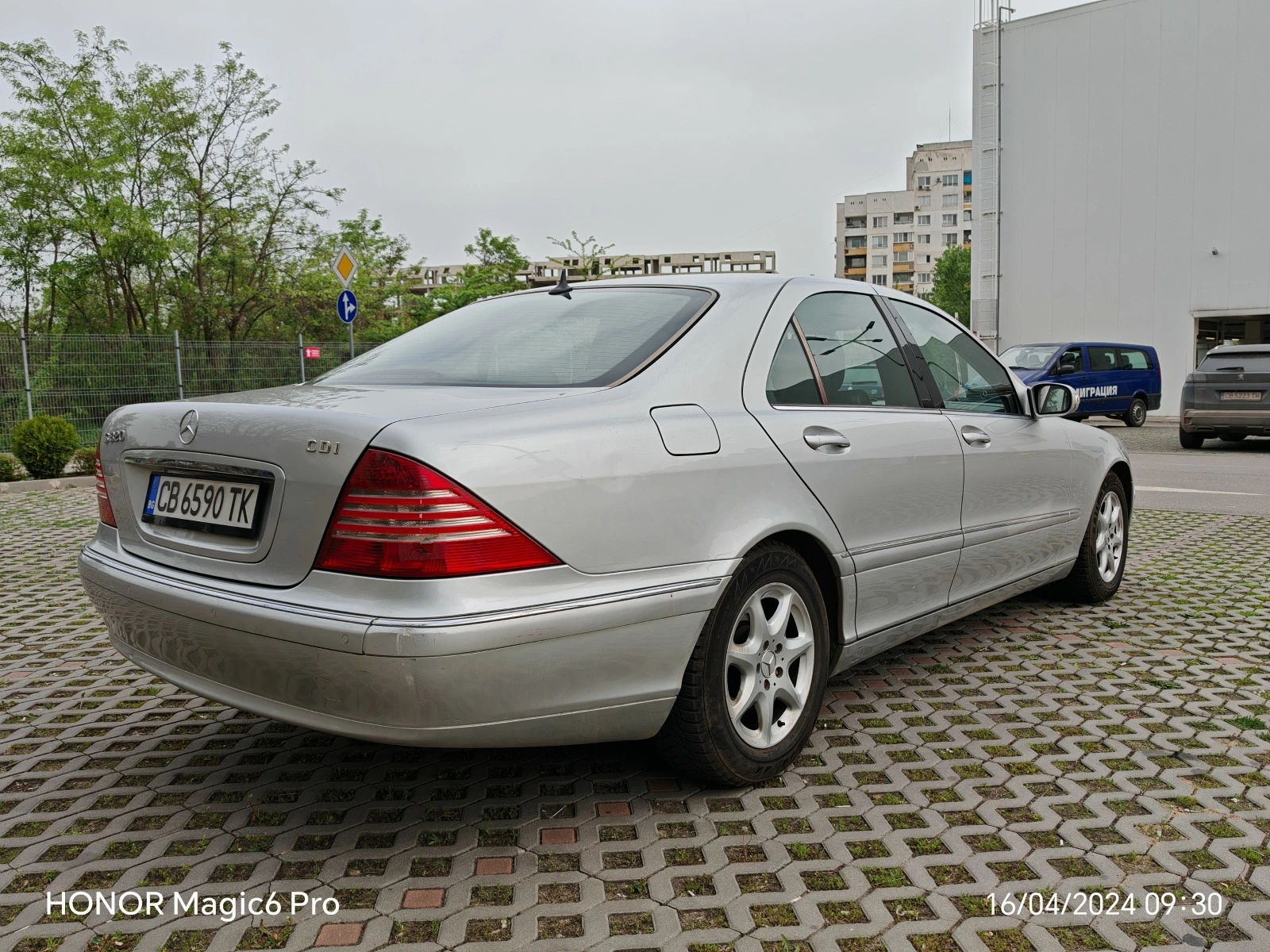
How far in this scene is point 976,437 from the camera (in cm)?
410

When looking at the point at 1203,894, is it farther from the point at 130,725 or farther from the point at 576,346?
→ the point at 130,725

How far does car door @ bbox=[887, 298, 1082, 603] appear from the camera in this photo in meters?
4.06

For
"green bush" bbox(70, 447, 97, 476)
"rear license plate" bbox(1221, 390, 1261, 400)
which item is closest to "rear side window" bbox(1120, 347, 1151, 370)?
"rear license plate" bbox(1221, 390, 1261, 400)

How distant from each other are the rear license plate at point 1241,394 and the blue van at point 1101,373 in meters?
3.81

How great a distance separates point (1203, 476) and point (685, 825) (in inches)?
463

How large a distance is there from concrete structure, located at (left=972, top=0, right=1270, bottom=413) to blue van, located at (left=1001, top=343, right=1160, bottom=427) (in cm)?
596

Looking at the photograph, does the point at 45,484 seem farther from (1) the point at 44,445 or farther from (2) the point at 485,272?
(2) the point at 485,272

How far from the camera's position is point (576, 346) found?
3080 millimetres

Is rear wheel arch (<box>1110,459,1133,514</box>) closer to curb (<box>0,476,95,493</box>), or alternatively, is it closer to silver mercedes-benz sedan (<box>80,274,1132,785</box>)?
silver mercedes-benz sedan (<box>80,274,1132,785</box>)

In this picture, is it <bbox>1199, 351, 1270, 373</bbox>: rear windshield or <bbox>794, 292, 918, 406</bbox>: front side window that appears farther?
<bbox>1199, 351, 1270, 373</bbox>: rear windshield

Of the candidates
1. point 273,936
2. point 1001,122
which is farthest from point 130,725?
point 1001,122

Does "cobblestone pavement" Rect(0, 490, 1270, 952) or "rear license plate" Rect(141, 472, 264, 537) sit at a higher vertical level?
Result: "rear license plate" Rect(141, 472, 264, 537)

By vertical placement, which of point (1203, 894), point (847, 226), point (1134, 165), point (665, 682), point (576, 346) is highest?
point (847, 226)

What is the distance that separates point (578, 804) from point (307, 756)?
1.02 meters
